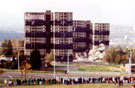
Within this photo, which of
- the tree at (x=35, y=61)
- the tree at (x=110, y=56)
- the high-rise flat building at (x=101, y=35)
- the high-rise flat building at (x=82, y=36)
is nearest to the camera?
the tree at (x=35, y=61)

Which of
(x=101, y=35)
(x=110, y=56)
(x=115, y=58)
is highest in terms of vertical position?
(x=101, y=35)

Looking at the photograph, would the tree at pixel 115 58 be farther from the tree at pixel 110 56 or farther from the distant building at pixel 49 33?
the distant building at pixel 49 33

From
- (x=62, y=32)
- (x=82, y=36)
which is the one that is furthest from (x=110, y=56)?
(x=82, y=36)

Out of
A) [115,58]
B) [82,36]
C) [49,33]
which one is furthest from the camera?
[82,36]

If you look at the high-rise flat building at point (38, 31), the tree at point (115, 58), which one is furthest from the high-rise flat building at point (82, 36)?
the tree at point (115, 58)

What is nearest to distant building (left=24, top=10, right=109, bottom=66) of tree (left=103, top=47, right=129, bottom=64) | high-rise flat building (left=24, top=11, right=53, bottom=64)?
high-rise flat building (left=24, top=11, right=53, bottom=64)

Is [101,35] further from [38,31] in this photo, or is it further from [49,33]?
[38,31]

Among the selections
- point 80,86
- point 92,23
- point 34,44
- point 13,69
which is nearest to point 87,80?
point 80,86

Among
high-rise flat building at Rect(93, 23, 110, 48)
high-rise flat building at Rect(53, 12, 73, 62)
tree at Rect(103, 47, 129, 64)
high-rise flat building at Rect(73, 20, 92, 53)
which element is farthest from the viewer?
high-rise flat building at Rect(93, 23, 110, 48)

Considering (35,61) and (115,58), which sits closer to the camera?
(35,61)

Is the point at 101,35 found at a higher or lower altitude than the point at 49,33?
lower

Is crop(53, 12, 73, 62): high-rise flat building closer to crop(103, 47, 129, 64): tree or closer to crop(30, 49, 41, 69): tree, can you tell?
crop(103, 47, 129, 64): tree

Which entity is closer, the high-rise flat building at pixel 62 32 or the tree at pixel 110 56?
the tree at pixel 110 56

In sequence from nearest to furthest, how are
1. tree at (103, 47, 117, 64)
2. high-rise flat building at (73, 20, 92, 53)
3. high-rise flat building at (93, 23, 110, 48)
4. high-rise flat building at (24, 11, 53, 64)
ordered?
tree at (103, 47, 117, 64) → high-rise flat building at (24, 11, 53, 64) → high-rise flat building at (73, 20, 92, 53) → high-rise flat building at (93, 23, 110, 48)
